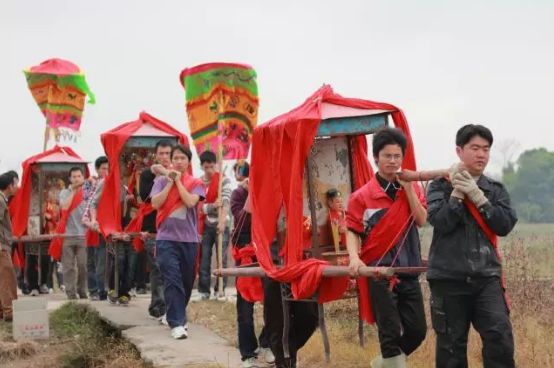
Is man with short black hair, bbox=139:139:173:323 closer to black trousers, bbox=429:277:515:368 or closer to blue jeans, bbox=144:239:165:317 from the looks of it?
blue jeans, bbox=144:239:165:317

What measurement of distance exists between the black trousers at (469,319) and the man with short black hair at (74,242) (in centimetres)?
860

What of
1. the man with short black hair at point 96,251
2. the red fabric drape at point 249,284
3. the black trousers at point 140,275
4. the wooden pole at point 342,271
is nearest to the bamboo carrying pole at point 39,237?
the man with short black hair at point 96,251

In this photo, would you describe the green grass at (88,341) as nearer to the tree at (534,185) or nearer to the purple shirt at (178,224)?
the purple shirt at (178,224)

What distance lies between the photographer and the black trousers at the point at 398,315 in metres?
5.83

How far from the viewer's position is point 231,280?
1689cm

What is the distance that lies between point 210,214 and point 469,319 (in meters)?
6.87

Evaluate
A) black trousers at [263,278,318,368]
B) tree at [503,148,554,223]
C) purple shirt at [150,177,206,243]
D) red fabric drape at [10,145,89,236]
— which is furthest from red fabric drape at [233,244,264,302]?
tree at [503,148,554,223]

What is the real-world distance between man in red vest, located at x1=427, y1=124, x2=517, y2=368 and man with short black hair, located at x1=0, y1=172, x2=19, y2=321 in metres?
6.89

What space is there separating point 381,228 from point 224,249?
6.89m

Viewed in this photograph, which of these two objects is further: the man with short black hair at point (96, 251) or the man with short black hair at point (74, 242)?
the man with short black hair at point (74, 242)

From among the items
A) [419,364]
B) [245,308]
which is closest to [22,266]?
[245,308]

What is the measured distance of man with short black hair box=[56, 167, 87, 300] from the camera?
13.1 metres

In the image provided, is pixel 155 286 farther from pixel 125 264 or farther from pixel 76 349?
pixel 125 264

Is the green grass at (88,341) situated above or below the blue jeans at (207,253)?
below
